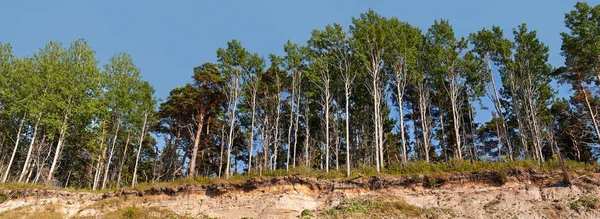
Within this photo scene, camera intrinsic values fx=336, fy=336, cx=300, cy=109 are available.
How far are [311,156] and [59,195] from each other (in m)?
20.5

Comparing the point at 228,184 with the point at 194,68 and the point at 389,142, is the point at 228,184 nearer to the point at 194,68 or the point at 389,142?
the point at 194,68

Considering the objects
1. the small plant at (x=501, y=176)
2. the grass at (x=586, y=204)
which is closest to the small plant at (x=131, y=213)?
the small plant at (x=501, y=176)

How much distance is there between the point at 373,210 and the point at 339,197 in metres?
2.06

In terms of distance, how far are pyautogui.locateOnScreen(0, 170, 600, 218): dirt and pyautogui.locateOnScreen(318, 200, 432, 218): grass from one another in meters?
0.25

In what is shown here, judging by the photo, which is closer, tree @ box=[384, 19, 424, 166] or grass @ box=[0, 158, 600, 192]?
grass @ box=[0, 158, 600, 192]

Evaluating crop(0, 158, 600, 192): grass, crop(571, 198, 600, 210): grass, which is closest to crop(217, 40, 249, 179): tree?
crop(0, 158, 600, 192): grass

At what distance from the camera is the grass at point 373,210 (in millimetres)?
15992

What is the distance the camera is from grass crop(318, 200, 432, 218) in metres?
16.0

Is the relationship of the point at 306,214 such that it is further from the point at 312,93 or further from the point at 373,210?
the point at 312,93

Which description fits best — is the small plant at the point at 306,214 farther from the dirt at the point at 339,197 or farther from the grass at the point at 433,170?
the grass at the point at 433,170

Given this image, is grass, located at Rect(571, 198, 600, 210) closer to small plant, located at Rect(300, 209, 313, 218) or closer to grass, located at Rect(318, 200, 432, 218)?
grass, located at Rect(318, 200, 432, 218)

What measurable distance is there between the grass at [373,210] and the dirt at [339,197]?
25cm

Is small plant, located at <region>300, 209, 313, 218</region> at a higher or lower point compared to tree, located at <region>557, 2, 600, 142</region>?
lower

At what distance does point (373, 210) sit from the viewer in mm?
16328
